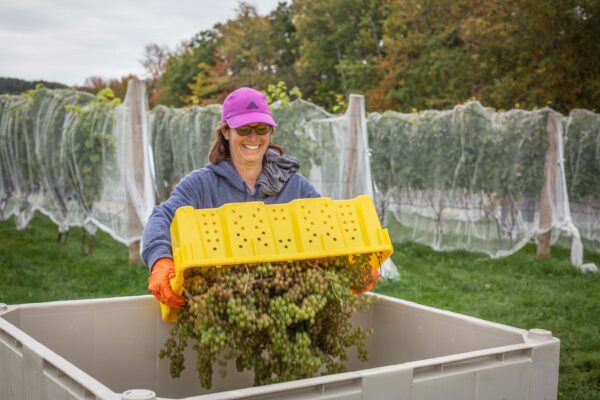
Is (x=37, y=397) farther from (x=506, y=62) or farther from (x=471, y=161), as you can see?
(x=506, y=62)

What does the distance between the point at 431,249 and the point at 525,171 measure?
5.80ft

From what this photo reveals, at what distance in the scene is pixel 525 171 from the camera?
9500mm

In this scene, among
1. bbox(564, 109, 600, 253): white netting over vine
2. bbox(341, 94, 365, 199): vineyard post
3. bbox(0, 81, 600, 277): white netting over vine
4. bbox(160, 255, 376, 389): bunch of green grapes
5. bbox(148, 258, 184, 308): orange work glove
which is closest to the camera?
bbox(160, 255, 376, 389): bunch of green grapes

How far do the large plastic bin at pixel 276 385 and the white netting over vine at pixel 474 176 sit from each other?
6.63m

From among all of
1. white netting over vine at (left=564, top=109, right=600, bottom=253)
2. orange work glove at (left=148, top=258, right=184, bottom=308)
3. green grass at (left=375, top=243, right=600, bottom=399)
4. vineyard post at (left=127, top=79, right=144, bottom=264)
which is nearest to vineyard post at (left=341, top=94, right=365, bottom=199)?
green grass at (left=375, top=243, right=600, bottom=399)

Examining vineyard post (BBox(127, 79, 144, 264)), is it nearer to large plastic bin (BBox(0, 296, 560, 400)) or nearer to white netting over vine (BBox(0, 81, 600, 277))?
white netting over vine (BBox(0, 81, 600, 277))

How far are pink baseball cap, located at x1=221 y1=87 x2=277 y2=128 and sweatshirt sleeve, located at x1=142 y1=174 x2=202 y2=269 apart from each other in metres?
0.27

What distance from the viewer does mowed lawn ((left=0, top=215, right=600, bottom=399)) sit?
530 cm

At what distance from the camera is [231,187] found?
8.61ft

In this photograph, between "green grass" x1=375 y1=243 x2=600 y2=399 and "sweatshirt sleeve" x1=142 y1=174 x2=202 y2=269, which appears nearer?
"sweatshirt sleeve" x1=142 y1=174 x2=202 y2=269

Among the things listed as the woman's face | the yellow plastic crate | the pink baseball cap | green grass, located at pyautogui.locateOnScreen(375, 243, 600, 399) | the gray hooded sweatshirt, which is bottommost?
green grass, located at pyautogui.locateOnScreen(375, 243, 600, 399)

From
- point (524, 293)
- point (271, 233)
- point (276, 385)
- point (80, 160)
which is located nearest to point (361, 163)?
point (524, 293)

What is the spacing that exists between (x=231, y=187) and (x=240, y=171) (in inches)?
2.8

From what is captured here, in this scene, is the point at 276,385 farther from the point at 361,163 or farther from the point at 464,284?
the point at 464,284
